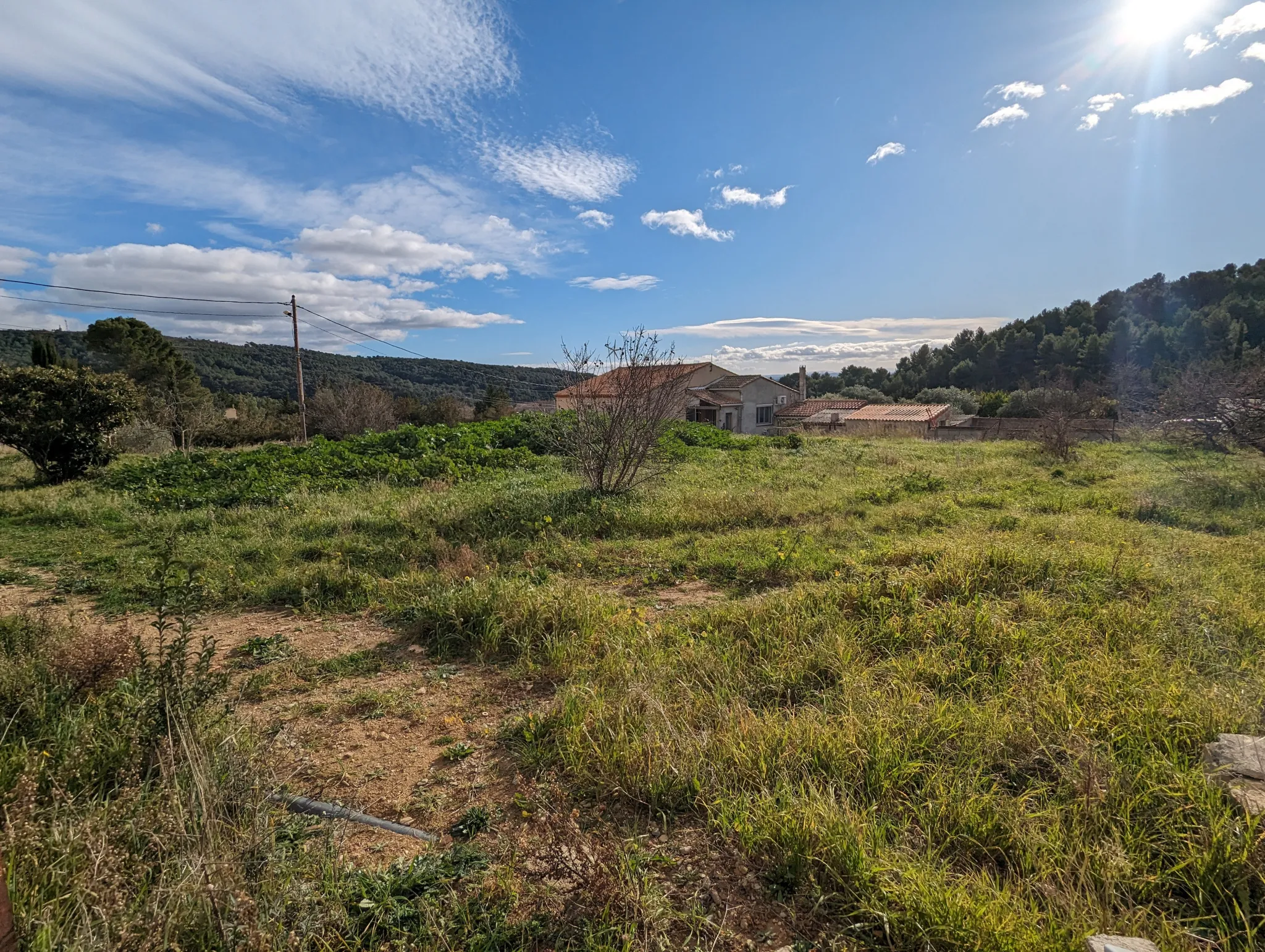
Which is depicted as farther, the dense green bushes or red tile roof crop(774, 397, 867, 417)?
red tile roof crop(774, 397, 867, 417)

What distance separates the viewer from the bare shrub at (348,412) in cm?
2875

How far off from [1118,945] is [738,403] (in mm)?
31224

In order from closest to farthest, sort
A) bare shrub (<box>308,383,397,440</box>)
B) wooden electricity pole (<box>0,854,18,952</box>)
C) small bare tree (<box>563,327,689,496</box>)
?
wooden electricity pole (<box>0,854,18,952</box>) < small bare tree (<box>563,327,689,496</box>) < bare shrub (<box>308,383,397,440</box>)

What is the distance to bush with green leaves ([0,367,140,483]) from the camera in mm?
11625

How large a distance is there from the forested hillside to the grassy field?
25.0m

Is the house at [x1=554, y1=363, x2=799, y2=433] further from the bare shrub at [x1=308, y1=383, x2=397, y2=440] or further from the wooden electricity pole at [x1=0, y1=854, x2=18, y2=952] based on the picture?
the wooden electricity pole at [x1=0, y1=854, x2=18, y2=952]

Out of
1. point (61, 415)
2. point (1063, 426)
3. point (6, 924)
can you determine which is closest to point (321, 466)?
point (61, 415)

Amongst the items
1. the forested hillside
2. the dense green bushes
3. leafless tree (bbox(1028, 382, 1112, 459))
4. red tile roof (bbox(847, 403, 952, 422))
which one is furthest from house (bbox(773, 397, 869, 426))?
the dense green bushes

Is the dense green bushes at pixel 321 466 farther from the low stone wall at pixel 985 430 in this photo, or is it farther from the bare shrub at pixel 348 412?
the low stone wall at pixel 985 430

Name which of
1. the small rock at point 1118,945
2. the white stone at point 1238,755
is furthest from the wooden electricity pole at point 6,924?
the white stone at point 1238,755

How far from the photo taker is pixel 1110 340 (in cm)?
3847

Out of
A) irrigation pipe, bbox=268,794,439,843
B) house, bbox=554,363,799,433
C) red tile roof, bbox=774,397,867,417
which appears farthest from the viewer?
red tile roof, bbox=774,397,867,417

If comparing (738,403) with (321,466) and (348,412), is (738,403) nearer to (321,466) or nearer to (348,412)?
(348,412)

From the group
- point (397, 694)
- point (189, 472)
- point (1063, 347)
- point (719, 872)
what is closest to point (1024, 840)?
point (719, 872)
